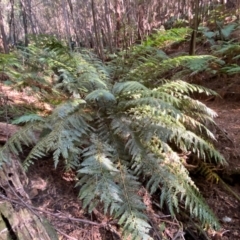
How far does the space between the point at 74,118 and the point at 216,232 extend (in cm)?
144

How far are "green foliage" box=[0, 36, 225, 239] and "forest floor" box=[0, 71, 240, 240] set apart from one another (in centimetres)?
9

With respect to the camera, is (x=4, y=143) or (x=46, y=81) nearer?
(x=4, y=143)

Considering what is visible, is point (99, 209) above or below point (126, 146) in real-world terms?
below

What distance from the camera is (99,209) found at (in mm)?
2039

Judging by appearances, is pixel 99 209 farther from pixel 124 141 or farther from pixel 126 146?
pixel 124 141

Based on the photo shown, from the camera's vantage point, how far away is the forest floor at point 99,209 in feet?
6.26

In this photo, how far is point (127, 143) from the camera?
229 centimetres

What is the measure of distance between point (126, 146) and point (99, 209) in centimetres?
52

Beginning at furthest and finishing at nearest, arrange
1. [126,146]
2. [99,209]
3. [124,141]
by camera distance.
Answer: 1. [124,141]
2. [126,146]
3. [99,209]

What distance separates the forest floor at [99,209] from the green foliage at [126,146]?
0.09m

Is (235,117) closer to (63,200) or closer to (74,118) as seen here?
(74,118)

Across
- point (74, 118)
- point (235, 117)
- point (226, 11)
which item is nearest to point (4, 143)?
point (74, 118)

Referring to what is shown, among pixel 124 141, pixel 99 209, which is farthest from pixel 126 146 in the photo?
pixel 99 209

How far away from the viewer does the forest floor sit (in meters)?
1.91
